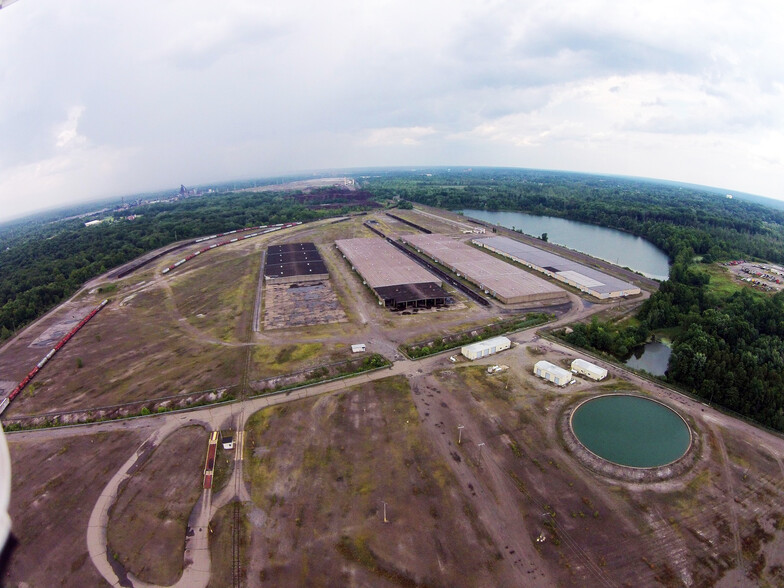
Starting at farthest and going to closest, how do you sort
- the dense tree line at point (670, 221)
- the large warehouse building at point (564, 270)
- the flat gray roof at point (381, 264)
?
the dense tree line at point (670, 221) → the flat gray roof at point (381, 264) → the large warehouse building at point (564, 270)

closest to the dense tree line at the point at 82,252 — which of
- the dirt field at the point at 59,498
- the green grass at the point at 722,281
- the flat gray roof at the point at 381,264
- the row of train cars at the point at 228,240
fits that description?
the row of train cars at the point at 228,240

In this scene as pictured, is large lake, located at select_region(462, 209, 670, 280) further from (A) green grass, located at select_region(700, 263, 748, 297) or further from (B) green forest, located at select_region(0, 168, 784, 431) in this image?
(A) green grass, located at select_region(700, 263, 748, 297)

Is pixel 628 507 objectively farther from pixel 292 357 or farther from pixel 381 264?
pixel 381 264

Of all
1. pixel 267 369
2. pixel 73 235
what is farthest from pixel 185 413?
pixel 73 235

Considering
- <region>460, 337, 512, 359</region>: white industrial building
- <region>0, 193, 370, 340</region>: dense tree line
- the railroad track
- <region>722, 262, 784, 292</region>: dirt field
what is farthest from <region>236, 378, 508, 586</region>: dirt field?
<region>722, 262, 784, 292</region>: dirt field

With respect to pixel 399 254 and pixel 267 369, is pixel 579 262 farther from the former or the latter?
pixel 267 369

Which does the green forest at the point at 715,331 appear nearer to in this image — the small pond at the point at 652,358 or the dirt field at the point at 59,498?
the small pond at the point at 652,358
